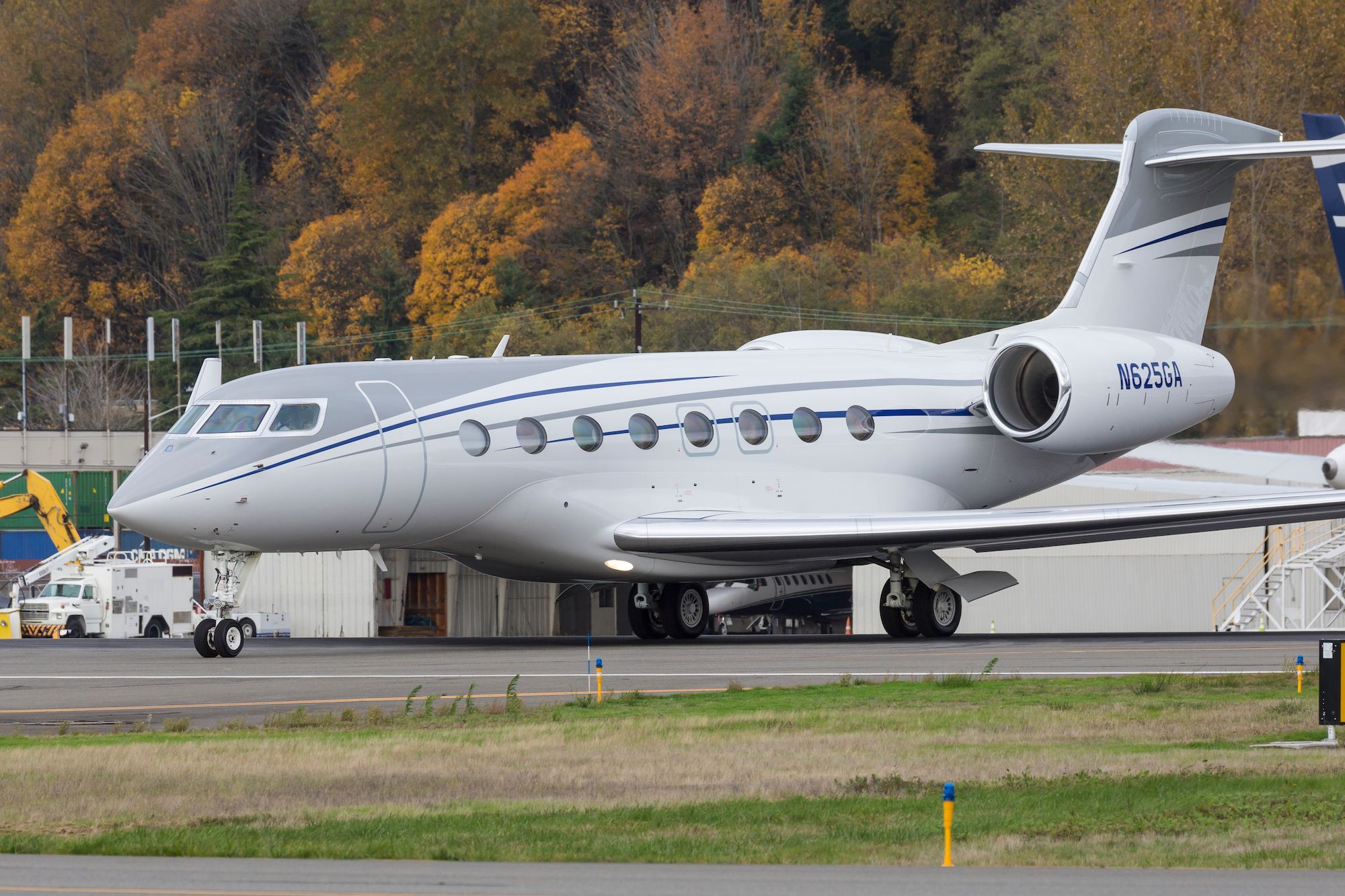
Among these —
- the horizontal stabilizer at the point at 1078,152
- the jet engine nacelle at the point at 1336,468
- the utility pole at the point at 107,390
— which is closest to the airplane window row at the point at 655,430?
the horizontal stabilizer at the point at 1078,152

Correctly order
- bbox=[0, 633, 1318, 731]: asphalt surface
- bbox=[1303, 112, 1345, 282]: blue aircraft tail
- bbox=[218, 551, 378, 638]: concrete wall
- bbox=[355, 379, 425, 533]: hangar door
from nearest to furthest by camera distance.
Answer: bbox=[0, 633, 1318, 731]: asphalt surface → bbox=[1303, 112, 1345, 282]: blue aircraft tail → bbox=[355, 379, 425, 533]: hangar door → bbox=[218, 551, 378, 638]: concrete wall

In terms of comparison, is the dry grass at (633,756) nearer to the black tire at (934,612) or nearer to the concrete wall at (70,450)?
the black tire at (934,612)

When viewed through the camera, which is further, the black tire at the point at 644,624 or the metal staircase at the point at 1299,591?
→ the metal staircase at the point at 1299,591

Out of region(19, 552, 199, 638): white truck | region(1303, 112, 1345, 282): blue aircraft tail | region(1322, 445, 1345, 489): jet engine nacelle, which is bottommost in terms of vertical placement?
region(19, 552, 199, 638): white truck

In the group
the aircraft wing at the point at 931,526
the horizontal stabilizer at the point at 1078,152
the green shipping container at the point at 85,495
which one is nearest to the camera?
the aircraft wing at the point at 931,526

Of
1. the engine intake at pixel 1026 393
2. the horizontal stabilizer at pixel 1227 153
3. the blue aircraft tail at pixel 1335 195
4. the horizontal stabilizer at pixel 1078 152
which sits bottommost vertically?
the engine intake at pixel 1026 393

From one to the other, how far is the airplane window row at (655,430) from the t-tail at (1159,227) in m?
3.48

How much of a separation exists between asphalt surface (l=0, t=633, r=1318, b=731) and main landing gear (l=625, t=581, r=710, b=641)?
378 millimetres

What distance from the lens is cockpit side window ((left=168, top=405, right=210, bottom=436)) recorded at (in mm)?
25938

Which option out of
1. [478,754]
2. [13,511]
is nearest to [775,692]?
[478,754]

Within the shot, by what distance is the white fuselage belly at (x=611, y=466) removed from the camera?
84.3ft

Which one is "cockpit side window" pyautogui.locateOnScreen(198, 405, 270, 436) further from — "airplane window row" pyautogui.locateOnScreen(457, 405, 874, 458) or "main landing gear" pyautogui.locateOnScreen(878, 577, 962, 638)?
"main landing gear" pyautogui.locateOnScreen(878, 577, 962, 638)

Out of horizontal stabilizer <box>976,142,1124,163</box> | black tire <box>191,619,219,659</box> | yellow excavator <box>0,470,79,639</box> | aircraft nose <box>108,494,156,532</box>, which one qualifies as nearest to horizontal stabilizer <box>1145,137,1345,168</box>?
horizontal stabilizer <box>976,142,1124,163</box>

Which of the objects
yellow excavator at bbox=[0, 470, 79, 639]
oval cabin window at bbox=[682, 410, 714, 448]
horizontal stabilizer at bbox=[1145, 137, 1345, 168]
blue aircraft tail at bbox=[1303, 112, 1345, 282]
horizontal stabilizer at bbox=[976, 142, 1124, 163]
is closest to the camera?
blue aircraft tail at bbox=[1303, 112, 1345, 282]
